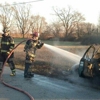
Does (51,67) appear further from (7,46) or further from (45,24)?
(45,24)

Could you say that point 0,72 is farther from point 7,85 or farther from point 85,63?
point 85,63

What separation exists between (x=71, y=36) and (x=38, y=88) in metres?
56.0

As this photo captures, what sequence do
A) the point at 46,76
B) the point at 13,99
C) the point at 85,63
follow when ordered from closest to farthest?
the point at 13,99
the point at 85,63
the point at 46,76

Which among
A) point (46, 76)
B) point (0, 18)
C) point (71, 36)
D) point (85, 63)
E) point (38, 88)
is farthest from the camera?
point (0, 18)

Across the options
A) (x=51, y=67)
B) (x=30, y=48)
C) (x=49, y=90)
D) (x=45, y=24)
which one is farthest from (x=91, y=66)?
(x=45, y=24)

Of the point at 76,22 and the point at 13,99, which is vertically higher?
the point at 76,22

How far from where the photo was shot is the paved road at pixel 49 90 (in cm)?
555

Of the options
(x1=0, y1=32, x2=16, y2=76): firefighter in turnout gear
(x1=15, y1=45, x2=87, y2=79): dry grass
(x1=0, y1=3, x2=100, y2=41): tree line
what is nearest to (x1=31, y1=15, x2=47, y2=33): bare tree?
(x1=0, y1=3, x2=100, y2=41): tree line

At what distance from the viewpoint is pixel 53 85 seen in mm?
6828

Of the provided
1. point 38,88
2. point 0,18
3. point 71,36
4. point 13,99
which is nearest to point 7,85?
point 38,88

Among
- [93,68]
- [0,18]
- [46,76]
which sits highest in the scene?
[0,18]

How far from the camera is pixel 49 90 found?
6.20 m

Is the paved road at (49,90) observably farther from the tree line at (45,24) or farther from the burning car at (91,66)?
the tree line at (45,24)

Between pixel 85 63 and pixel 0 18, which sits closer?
pixel 85 63
